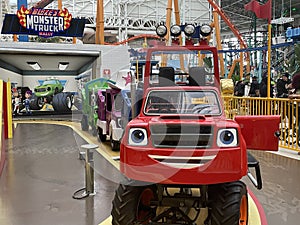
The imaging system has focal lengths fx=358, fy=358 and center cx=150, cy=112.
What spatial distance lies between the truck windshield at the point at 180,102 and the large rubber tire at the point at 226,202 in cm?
91

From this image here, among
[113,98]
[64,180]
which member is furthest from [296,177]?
[113,98]

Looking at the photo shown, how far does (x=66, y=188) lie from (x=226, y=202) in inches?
103

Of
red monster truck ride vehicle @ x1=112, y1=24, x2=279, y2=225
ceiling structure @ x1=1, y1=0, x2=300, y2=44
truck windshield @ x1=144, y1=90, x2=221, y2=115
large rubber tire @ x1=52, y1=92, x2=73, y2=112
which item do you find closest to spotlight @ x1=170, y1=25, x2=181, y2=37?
truck windshield @ x1=144, y1=90, x2=221, y2=115

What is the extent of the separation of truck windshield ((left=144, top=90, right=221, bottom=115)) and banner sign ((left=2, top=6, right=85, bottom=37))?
33.5 ft

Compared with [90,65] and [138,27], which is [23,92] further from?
[138,27]

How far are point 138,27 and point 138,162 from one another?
34070 mm

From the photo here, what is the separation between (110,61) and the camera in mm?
13406

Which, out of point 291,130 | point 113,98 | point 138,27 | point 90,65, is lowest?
point 291,130

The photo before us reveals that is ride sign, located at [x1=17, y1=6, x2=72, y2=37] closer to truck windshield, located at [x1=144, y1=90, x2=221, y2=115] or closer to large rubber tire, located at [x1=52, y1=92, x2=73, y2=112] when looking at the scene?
large rubber tire, located at [x1=52, y1=92, x2=73, y2=112]

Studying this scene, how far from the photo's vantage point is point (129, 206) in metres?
3.10

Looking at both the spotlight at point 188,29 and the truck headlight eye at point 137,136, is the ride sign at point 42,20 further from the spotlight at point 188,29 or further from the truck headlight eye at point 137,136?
the truck headlight eye at point 137,136

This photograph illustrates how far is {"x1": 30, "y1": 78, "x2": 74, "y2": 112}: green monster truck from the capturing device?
14.8m

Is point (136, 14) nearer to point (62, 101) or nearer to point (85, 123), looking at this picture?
point (62, 101)

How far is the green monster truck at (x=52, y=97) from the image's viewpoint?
1477 centimetres
